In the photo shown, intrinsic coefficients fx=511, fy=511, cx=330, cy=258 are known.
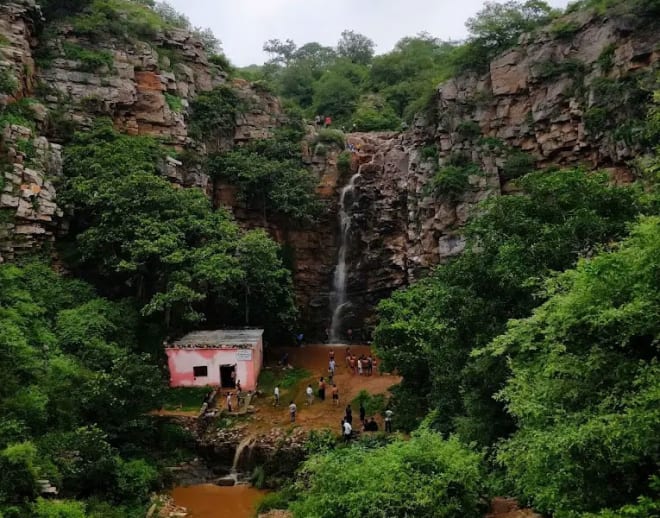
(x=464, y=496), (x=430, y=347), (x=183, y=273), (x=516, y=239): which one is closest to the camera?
(x=464, y=496)

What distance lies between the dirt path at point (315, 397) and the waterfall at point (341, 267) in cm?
301

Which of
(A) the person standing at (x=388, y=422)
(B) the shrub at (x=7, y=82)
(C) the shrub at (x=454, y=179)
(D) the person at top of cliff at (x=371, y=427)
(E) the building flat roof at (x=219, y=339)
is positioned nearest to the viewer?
(A) the person standing at (x=388, y=422)

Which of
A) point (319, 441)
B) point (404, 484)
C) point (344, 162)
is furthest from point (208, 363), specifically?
point (344, 162)

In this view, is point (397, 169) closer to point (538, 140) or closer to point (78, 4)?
point (538, 140)

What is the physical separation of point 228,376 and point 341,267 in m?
12.4

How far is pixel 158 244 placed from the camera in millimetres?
23031

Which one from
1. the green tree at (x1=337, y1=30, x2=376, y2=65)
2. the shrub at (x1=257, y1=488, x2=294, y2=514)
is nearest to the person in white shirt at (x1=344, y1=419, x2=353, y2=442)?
the shrub at (x1=257, y1=488, x2=294, y2=514)

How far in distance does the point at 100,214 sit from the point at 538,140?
21.9 metres

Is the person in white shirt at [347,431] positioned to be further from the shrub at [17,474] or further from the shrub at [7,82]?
the shrub at [7,82]

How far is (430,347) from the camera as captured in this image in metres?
17.7

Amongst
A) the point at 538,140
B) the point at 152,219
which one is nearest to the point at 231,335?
the point at 152,219

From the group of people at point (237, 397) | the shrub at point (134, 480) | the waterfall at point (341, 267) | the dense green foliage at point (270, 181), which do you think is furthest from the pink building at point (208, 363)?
the dense green foliage at point (270, 181)

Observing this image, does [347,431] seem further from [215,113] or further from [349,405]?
[215,113]

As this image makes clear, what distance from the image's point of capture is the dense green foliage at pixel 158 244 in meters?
23.1
